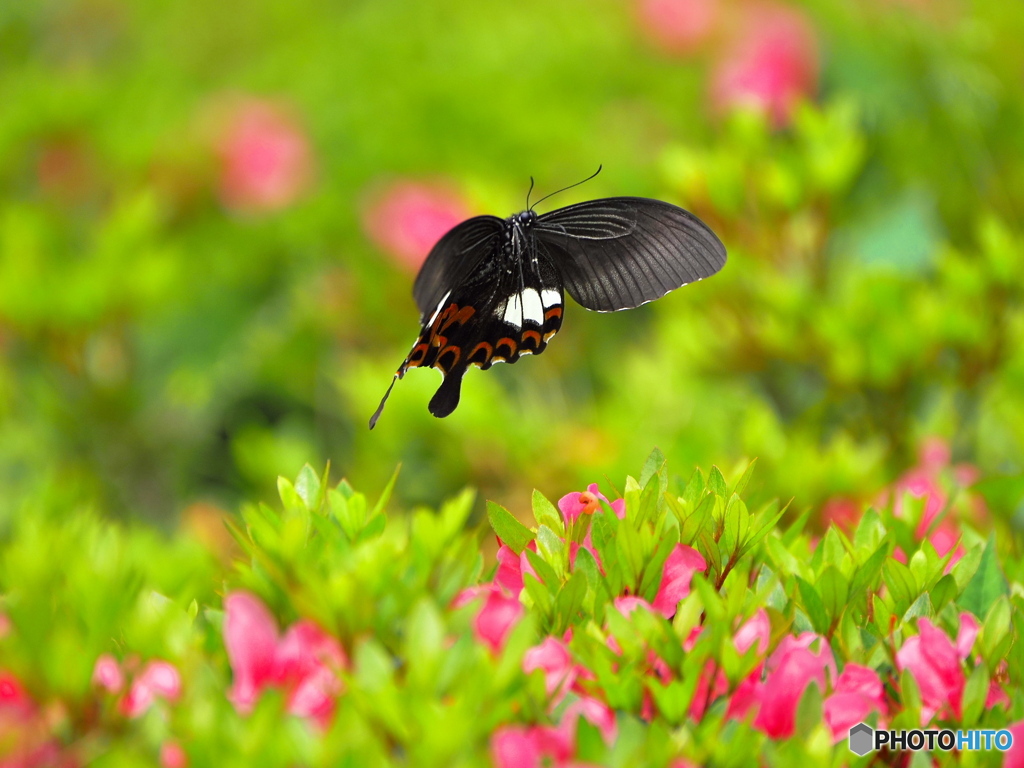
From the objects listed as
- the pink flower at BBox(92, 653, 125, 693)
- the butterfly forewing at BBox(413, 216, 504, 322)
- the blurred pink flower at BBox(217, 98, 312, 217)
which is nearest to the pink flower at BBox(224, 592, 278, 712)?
the pink flower at BBox(92, 653, 125, 693)

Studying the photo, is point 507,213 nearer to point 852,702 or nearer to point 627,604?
point 627,604

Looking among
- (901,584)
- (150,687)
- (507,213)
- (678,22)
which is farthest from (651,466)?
(678,22)

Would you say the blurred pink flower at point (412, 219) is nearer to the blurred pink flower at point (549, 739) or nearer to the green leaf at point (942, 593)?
the green leaf at point (942, 593)

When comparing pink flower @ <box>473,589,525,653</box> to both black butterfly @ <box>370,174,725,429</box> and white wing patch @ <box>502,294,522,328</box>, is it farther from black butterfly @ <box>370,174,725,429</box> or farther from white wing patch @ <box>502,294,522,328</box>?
white wing patch @ <box>502,294,522,328</box>

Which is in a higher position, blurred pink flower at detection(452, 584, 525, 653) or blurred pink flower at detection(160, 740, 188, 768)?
blurred pink flower at detection(452, 584, 525, 653)

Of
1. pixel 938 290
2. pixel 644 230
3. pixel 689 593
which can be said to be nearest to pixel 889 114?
pixel 938 290
